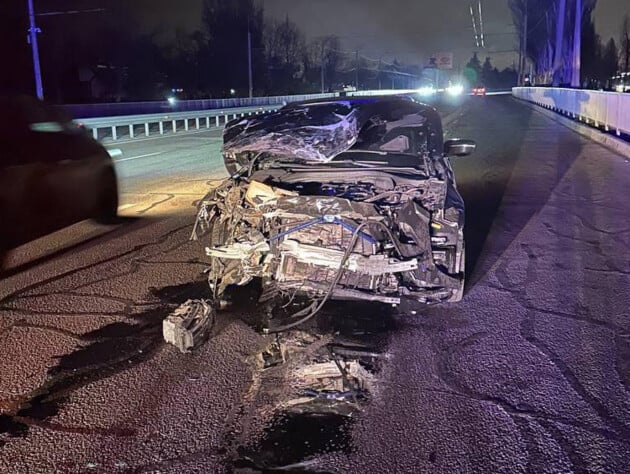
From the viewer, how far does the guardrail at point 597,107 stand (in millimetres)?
18062

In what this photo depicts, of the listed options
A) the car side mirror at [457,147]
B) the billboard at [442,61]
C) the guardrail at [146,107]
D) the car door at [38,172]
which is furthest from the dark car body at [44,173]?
the billboard at [442,61]

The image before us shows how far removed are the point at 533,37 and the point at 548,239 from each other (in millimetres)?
96691

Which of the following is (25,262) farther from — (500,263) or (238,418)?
(500,263)

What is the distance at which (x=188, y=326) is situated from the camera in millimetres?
4594

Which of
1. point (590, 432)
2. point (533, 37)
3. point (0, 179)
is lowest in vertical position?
point (590, 432)

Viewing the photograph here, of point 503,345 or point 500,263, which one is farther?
point 500,263

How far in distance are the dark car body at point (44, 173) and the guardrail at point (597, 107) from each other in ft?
47.8

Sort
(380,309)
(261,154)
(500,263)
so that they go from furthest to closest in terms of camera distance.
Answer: (500,263) < (261,154) < (380,309)

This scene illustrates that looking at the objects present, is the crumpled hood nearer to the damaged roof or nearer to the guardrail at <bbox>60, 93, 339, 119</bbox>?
the damaged roof

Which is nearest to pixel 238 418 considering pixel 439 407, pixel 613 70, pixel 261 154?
pixel 439 407

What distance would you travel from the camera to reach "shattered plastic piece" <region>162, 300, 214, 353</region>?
4.54m

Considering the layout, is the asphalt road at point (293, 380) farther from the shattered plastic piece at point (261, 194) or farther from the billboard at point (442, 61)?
the billboard at point (442, 61)

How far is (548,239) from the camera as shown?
7.62 m

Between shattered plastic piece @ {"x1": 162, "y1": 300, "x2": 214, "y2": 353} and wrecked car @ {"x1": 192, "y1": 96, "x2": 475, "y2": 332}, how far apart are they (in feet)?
1.88
